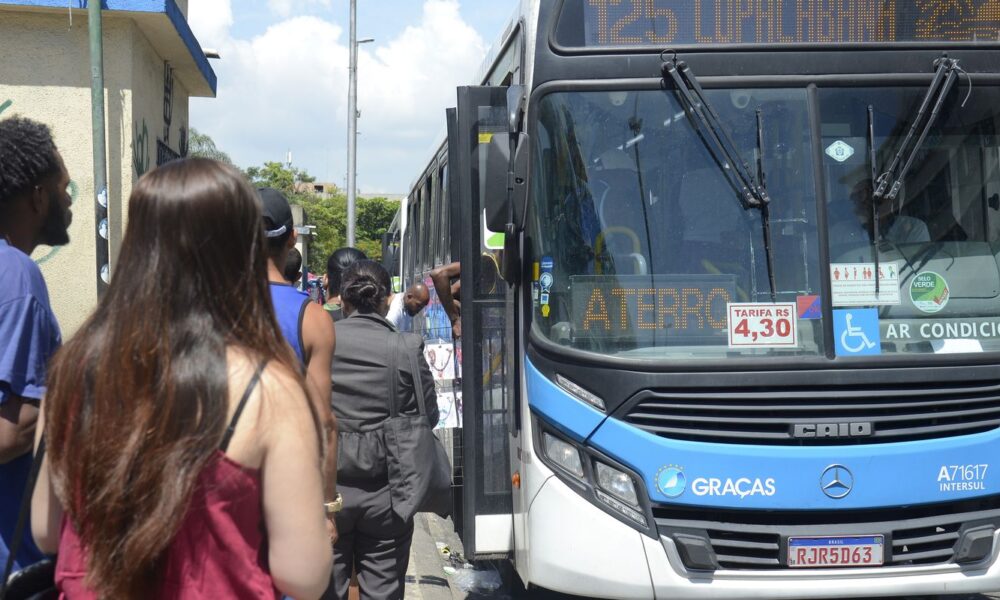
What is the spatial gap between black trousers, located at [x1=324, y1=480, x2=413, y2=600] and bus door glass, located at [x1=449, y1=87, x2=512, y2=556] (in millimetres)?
942

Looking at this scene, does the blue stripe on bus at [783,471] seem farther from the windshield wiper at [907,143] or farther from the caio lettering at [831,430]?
Result: the windshield wiper at [907,143]

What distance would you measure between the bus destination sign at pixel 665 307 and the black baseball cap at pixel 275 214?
5.57 ft

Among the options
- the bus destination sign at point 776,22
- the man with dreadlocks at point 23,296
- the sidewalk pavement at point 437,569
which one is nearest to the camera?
the man with dreadlocks at point 23,296

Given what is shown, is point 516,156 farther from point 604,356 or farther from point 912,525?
point 912,525

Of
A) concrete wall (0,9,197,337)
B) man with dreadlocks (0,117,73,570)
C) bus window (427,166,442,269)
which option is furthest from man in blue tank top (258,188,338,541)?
concrete wall (0,9,197,337)

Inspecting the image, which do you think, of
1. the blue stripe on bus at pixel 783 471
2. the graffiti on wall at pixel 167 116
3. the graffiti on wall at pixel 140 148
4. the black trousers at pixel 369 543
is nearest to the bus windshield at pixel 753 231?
the blue stripe on bus at pixel 783 471

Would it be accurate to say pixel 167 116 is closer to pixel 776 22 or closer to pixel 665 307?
pixel 776 22

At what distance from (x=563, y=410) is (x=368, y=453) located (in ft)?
3.12

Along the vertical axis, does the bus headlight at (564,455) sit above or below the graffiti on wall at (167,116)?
below

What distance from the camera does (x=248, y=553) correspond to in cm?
188

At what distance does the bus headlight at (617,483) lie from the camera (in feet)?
15.2

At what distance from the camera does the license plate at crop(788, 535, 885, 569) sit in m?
4.57

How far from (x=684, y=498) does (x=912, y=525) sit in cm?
107

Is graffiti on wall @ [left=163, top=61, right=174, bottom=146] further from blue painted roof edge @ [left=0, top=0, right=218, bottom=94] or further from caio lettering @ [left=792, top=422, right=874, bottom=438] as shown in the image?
caio lettering @ [left=792, top=422, right=874, bottom=438]
